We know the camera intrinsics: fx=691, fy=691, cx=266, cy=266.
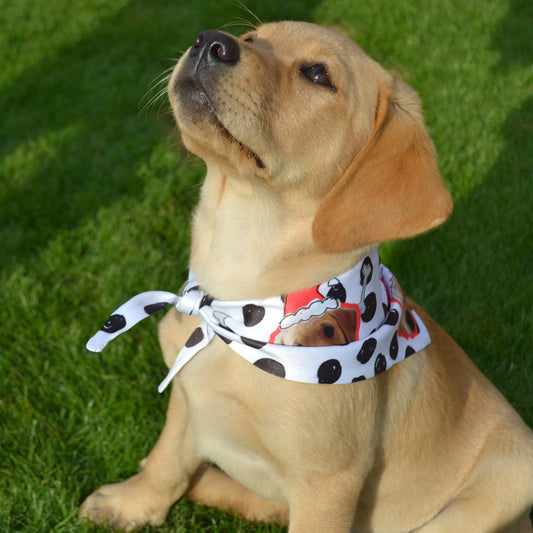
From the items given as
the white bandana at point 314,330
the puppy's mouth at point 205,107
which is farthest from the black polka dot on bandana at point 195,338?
the puppy's mouth at point 205,107

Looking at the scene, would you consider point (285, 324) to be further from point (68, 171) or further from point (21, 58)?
point (21, 58)

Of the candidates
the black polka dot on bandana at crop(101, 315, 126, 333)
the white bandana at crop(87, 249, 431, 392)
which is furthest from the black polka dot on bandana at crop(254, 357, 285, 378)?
the black polka dot on bandana at crop(101, 315, 126, 333)

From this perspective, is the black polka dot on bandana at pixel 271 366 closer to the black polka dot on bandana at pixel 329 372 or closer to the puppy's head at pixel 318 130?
the black polka dot on bandana at pixel 329 372

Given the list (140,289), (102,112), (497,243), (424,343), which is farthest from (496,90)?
(424,343)

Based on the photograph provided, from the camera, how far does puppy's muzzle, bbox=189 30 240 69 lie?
2.00 meters

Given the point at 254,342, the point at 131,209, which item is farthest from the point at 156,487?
the point at 131,209

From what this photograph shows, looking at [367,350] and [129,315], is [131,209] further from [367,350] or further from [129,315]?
[367,350]

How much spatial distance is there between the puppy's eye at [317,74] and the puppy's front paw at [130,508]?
1.69 meters

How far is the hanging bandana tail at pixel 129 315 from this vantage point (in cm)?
238

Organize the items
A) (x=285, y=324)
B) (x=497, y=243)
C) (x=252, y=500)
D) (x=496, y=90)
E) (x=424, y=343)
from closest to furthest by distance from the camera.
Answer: (x=285, y=324) < (x=424, y=343) < (x=252, y=500) < (x=497, y=243) < (x=496, y=90)

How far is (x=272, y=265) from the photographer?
7.34ft

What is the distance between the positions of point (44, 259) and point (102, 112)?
2093 millimetres

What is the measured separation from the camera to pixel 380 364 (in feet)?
7.38

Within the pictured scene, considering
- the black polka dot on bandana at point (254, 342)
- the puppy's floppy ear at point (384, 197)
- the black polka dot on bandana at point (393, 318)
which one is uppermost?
the puppy's floppy ear at point (384, 197)
